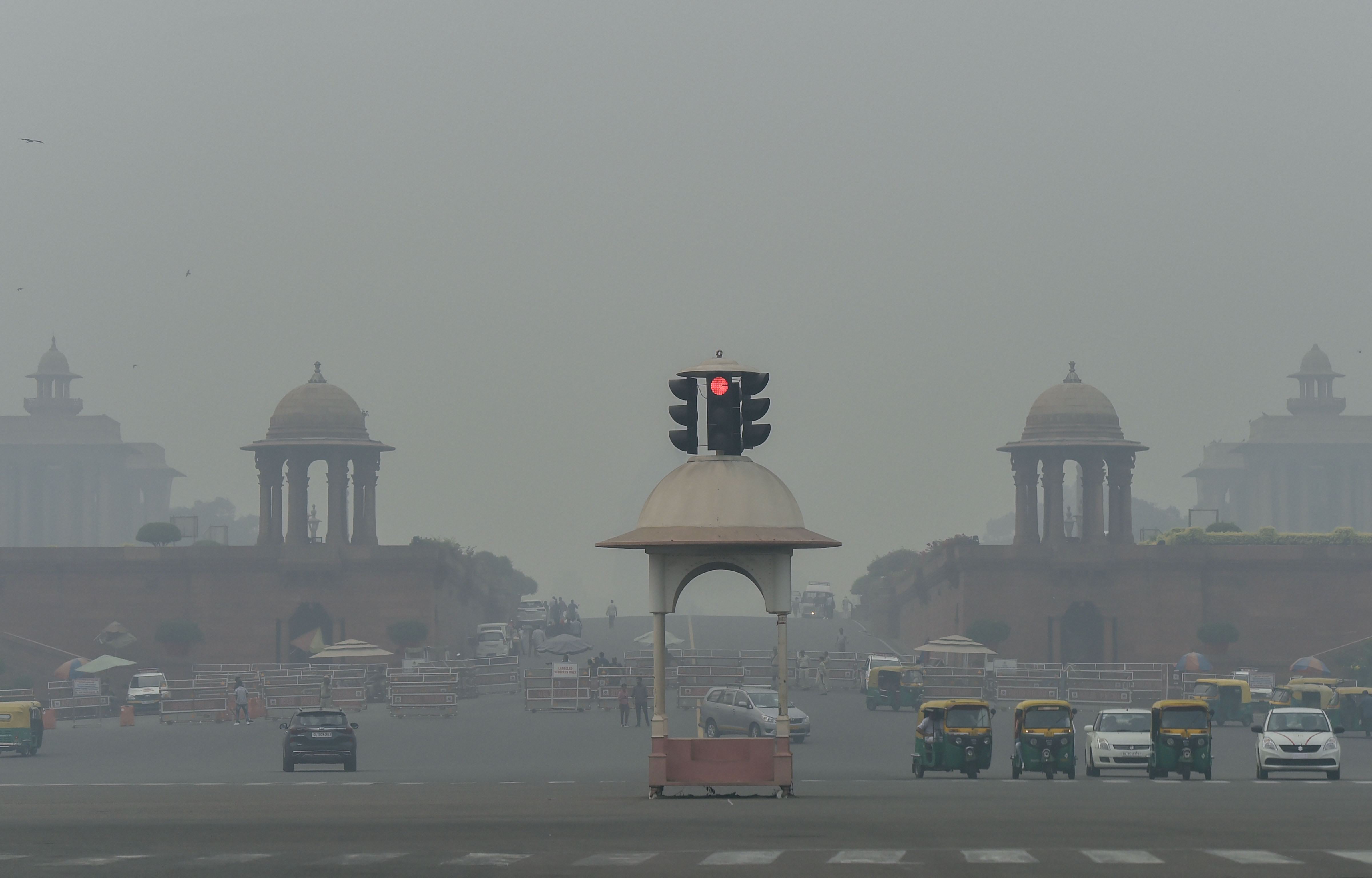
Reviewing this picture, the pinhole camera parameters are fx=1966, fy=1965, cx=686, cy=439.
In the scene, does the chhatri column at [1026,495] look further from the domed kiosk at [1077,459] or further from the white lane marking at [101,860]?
the white lane marking at [101,860]

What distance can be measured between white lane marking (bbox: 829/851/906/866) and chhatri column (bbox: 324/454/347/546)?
239ft

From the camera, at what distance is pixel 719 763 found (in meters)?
27.2

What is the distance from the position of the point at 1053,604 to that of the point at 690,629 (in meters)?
21.4

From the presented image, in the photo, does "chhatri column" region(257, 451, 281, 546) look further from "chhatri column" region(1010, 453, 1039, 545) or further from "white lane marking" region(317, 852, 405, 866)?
"white lane marking" region(317, 852, 405, 866)

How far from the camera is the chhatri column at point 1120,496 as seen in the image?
3410 inches

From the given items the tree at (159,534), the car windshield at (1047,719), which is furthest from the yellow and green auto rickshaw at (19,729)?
the tree at (159,534)

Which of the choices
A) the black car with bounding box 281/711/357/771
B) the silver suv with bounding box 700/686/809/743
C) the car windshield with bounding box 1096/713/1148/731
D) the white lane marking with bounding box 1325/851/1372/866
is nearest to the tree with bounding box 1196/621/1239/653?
the silver suv with bounding box 700/686/809/743

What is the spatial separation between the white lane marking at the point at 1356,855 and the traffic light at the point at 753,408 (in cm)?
1135

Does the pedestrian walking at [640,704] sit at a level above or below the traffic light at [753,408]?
below

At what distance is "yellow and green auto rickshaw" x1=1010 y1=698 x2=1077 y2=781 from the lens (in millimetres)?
A: 33656

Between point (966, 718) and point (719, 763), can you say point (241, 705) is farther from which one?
point (719, 763)

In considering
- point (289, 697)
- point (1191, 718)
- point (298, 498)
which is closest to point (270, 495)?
point (298, 498)

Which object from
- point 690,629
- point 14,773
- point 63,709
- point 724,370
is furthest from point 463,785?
point 690,629

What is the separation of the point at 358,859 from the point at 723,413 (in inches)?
452
